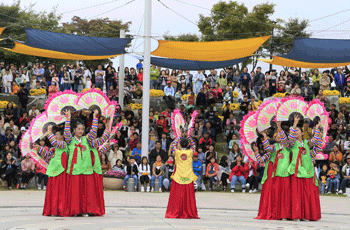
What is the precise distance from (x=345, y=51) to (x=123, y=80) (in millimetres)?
9725

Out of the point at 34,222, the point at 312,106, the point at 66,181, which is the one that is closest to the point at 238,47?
the point at 312,106

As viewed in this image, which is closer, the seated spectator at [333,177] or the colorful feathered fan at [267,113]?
the colorful feathered fan at [267,113]

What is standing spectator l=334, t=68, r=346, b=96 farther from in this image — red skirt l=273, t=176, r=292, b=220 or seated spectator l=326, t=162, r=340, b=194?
red skirt l=273, t=176, r=292, b=220

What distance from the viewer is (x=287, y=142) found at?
36.4 feet

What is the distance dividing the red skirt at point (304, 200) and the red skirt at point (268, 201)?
1.31ft

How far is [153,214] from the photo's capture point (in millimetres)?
11969

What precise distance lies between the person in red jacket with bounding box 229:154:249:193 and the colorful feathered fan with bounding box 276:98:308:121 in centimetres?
694

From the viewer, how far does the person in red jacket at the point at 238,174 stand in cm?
1812

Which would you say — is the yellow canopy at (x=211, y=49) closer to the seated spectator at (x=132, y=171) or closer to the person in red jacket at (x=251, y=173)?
the person in red jacket at (x=251, y=173)

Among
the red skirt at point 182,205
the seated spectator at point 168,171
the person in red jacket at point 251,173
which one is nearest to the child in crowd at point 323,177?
the person in red jacket at point 251,173

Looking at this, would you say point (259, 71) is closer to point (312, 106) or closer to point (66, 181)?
point (312, 106)

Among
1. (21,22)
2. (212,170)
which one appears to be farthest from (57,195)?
(21,22)

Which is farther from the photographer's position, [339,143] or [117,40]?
[339,143]

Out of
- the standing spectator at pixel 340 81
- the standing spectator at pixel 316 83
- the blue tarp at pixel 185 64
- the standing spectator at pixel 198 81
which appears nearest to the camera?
the blue tarp at pixel 185 64
